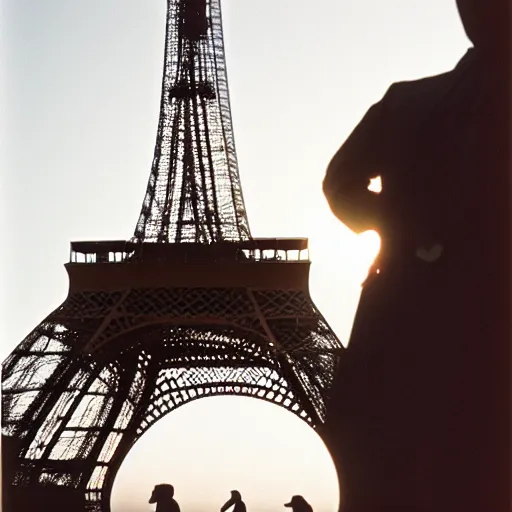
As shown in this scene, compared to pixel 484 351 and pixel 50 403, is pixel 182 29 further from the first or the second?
pixel 484 351

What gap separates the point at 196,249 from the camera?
14.3m

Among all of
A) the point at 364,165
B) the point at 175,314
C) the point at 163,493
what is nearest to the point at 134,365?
the point at 175,314

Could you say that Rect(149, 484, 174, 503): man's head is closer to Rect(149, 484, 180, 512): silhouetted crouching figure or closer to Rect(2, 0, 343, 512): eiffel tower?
Rect(149, 484, 180, 512): silhouetted crouching figure

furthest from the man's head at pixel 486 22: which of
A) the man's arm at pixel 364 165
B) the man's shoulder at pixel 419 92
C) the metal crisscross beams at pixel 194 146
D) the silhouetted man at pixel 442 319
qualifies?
the metal crisscross beams at pixel 194 146

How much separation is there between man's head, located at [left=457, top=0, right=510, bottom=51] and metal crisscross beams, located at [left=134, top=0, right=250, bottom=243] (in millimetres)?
10903

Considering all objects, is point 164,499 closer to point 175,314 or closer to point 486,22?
point 486,22

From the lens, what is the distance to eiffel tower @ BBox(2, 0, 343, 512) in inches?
561

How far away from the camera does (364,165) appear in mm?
4117

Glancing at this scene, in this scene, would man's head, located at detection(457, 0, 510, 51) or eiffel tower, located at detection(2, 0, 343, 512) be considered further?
eiffel tower, located at detection(2, 0, 343, 512)

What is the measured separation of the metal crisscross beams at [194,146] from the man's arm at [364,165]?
10732 mm

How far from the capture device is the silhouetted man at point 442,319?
3885mm

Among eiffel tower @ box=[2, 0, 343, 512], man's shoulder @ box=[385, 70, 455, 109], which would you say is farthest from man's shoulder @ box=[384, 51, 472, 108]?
eiffel tower @ box=[2, 0, 343, 512]

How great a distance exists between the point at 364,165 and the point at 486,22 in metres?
0.56

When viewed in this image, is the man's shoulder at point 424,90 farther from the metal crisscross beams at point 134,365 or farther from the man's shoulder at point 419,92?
the metal crisscross beams at point 134,365
